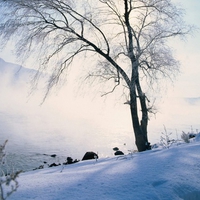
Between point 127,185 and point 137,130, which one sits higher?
point 137,130

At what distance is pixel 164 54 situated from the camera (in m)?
9.16

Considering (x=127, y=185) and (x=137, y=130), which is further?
(x=137, y=130)

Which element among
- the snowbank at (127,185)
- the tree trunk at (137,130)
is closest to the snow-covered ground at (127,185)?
the snowbank at (127,185)

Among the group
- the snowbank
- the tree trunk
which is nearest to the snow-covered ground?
the snowbank

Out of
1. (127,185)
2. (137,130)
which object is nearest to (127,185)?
(127,185)

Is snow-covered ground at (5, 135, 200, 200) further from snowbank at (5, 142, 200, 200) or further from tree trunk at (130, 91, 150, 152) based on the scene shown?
tree trunk at (130, 91, 150, 152)

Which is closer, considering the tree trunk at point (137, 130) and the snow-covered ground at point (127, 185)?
the snow-covered ground at point (127, 185)

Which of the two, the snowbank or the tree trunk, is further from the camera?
the tree trunk

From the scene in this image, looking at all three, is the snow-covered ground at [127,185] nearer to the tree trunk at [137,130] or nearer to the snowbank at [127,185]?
the snowbank at [127,185]

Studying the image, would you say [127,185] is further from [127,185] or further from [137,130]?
[137,130]

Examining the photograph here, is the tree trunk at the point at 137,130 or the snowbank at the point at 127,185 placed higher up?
the tree trunk at the point at 137,130

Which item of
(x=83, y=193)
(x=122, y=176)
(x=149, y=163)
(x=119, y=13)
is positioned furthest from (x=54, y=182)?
(x=119, y=13)

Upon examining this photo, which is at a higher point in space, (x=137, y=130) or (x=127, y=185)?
(x=137, y=130)

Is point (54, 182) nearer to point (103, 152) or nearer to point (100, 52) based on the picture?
point (100, 52)
